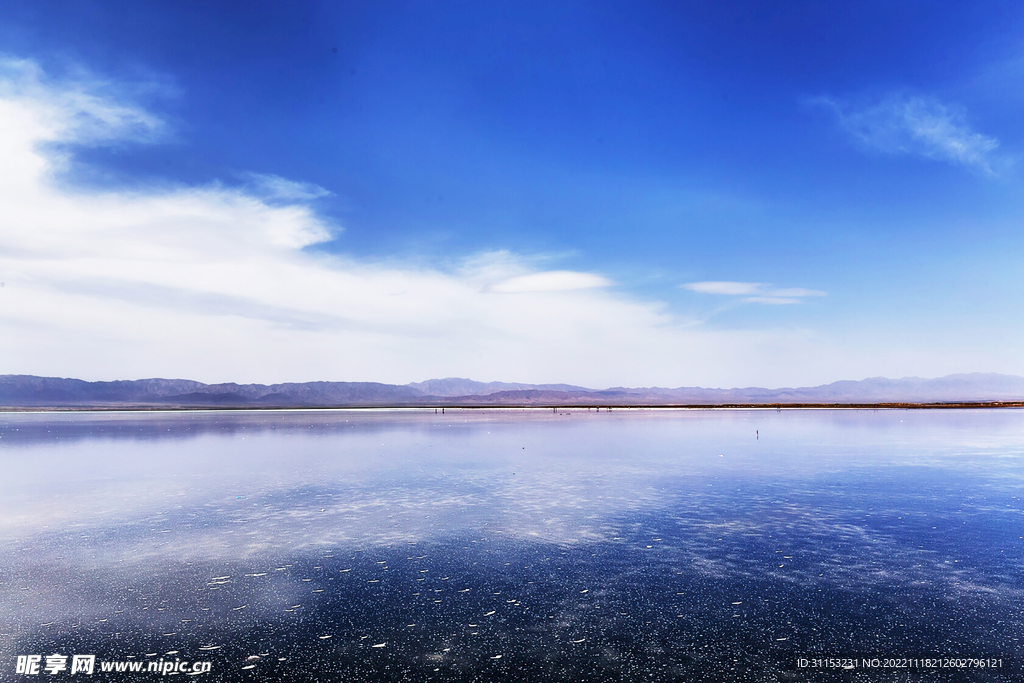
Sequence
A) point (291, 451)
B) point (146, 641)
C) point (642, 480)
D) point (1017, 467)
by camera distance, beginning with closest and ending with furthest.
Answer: point (146, 641) < point (642, 480) < point (1017, 467) < point (291, 451)

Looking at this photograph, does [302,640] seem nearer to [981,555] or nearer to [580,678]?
[580,678]

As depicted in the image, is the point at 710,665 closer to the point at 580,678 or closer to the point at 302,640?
the point at 580,678

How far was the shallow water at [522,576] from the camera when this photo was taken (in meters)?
8.45

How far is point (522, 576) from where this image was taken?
39.7 feet

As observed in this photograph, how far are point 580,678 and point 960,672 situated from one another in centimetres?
516

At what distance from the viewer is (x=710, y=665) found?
8.08 m

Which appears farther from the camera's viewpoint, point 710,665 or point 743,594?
point 743,594

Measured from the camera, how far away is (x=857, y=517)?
1762 cm

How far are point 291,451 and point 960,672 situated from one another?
129ft

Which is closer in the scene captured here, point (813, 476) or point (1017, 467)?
point (813, 476)

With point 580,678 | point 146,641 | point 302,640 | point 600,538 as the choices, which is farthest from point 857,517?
point 146,641

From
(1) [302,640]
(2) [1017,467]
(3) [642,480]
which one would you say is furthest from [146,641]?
(2) [1017,467]

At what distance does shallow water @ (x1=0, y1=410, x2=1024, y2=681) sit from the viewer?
8.45 metres

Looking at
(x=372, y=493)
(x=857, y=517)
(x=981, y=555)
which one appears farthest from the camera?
(x=372, y=493)
